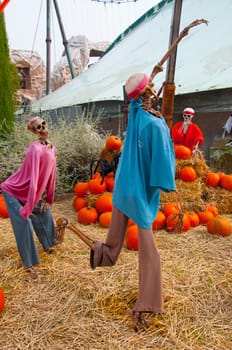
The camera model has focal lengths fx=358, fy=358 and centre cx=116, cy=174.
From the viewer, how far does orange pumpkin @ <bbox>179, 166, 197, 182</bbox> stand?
476 cm

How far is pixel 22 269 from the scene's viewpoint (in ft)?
10.3

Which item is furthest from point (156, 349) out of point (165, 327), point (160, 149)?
point (160, 149)

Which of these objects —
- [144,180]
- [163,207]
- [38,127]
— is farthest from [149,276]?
[163,207]

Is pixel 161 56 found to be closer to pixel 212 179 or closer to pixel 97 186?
pixel 212 179

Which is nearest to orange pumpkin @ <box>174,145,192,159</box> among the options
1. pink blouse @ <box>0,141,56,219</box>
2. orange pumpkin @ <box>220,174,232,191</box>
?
orange pumpkin @ <box>220,174,232,191</box>

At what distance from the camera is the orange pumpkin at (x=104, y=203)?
15.1ft

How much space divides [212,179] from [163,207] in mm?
933

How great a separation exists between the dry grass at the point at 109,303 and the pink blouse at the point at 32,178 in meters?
0.63

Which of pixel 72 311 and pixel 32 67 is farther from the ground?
pixel 32 67

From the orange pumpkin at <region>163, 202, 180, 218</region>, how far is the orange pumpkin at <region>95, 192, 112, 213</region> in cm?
71

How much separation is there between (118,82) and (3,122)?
4.72m

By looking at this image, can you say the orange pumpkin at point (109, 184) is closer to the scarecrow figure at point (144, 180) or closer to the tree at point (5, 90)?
the scarecrow figure at point (144, 180)

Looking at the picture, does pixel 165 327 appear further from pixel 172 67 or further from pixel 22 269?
pixel 172 67

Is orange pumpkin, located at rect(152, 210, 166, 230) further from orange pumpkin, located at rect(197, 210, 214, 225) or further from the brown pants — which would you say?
the brown pants
